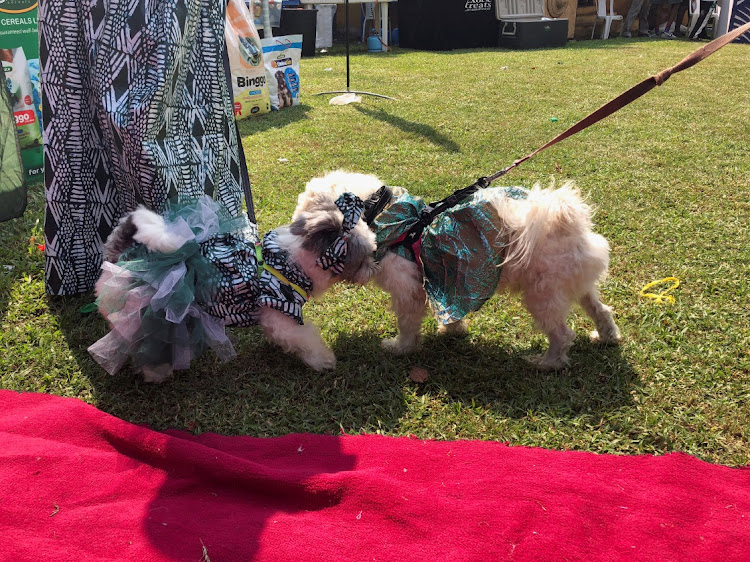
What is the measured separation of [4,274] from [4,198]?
43.9 inches

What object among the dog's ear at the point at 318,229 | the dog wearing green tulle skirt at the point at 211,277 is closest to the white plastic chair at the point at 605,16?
the dog wearing green tulle skirt at the point at 211,277

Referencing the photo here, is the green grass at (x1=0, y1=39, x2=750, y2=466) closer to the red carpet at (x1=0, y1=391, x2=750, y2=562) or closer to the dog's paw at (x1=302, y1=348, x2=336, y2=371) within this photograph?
the dog's paw at (x1=302, y1=348, x2=336, y2=371)

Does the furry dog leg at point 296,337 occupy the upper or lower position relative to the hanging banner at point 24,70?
lower

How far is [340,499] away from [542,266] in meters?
1.52

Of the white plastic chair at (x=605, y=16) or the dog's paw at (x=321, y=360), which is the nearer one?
the dog's paw at (x=321, y=360)

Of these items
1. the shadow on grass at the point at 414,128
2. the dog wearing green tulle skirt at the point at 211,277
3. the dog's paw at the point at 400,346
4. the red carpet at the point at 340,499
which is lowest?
the red carpet at the point at 340,499

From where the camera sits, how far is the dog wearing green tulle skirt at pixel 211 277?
2684 mm

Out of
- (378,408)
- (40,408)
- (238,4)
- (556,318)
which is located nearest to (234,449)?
(378,408)

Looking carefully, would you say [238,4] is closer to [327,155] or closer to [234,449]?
[327,155]

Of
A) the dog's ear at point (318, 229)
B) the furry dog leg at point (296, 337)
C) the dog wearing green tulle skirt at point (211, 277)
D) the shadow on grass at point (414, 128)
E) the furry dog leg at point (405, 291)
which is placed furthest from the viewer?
the shadow on grass at point (414, 128)

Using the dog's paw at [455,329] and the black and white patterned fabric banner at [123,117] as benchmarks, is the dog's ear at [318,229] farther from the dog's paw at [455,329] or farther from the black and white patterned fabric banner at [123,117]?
the dog's paw at [455,329]

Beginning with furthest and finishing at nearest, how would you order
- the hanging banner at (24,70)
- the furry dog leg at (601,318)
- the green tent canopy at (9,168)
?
the hanging banner at (24,70) < the green tent canopy at (9,168) < the furry dog leg at (601,318)

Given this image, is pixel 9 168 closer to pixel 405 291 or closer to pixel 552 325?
pixel 405 291

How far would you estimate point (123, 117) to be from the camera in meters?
3.10
